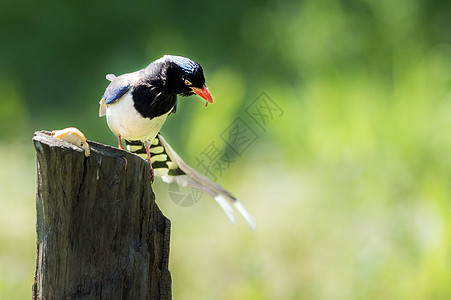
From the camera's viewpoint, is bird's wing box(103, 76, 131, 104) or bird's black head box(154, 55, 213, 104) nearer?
bird's black head box(154, 55, 213, 104)

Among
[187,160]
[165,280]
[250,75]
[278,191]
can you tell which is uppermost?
[250,75]

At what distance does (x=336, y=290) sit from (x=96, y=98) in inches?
133

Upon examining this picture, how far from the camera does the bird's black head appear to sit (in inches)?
100

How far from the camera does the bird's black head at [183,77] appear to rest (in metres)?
2.54

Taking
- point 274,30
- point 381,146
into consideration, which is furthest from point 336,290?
point 274,30

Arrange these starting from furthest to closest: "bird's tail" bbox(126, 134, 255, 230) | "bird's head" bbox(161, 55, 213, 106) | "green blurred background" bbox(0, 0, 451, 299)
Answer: "green blurred background" bbox(0, 0, 451, 299) < "bird's tail" bbox(126, 134, 255, 230) < "bird's head" bbox(161, 55, 213, 106)

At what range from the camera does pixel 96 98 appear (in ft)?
20.6

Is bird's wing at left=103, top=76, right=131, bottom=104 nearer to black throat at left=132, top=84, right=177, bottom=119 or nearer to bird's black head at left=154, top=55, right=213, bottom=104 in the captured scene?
black throat at left=132, top=84, right=177, bottom=119

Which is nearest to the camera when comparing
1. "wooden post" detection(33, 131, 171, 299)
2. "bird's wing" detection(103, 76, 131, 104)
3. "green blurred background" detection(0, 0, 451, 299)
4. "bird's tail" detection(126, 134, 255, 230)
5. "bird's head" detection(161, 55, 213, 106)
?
"wooden post" detection(33, 131, 171, 299)

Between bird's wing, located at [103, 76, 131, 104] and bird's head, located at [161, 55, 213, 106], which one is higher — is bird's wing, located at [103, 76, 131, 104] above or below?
above

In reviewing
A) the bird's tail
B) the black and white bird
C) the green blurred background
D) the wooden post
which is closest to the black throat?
the black and white bird

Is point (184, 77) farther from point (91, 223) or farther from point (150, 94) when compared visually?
point (91, 223)

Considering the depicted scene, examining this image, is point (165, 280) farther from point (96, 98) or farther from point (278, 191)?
point (96, 98)

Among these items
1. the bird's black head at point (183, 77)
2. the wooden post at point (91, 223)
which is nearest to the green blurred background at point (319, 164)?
the bird's black head at point (183, 77)
